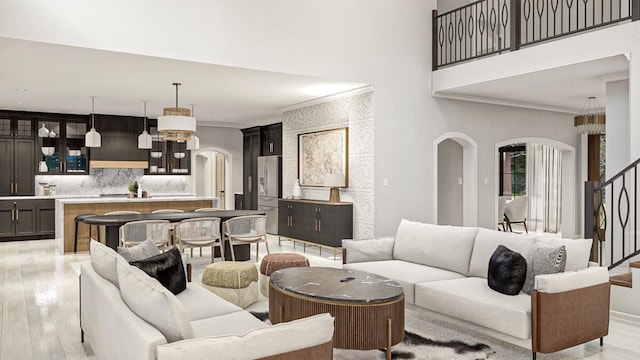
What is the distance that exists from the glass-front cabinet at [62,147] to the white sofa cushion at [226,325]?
8.77m

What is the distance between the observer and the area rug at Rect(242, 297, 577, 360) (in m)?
3.56

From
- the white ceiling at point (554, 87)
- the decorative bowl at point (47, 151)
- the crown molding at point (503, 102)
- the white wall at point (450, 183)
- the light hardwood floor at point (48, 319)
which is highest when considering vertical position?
the white ceiling at point (554, 87)

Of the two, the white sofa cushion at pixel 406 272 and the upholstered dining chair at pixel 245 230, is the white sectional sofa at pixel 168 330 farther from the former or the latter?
the upholstered dining chair at pixel 245 230

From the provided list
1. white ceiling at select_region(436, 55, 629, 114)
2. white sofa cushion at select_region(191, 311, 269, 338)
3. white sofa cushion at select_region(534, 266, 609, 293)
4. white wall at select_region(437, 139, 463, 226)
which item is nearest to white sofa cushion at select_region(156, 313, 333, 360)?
white sofa cushion at select_region(191, 311, 269, 338)

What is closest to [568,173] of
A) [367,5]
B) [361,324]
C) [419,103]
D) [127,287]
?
[419,103]

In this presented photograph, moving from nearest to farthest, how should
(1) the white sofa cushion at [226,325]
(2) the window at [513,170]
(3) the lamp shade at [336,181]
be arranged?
1. (1) the white sofa cushion at [226,325]
2. (3) the lamp shade at [336,181]
3. (2) the window at [513,170]

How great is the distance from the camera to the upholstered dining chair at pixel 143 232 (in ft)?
20.5

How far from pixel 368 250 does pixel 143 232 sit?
9.77ft

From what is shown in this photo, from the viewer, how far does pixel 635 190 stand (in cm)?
512

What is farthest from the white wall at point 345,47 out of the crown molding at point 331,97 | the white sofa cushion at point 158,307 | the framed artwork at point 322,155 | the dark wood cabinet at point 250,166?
the dark wood cabinet at point 250,166

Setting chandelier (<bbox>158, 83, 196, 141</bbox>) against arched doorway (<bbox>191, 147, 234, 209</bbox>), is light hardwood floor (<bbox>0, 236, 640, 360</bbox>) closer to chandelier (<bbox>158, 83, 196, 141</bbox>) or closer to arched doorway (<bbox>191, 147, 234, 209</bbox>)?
chandelier (<bbox>158, 83, 196, 141</bbox>)

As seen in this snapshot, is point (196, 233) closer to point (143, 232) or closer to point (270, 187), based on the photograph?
point (143, 232)

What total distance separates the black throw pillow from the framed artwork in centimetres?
444

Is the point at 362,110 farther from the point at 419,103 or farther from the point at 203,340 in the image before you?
the point at 203,340
